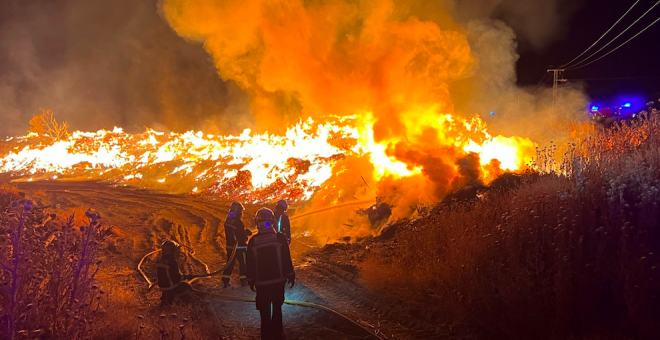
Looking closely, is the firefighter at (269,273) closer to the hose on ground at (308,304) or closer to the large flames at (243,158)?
the hose on ground at (308,304)

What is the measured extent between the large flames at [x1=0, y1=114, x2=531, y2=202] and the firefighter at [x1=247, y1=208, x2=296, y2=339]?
6.70 meters

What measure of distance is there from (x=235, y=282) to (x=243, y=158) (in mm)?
18154

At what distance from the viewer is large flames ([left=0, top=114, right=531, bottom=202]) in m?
12.2

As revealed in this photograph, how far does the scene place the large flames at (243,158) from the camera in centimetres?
1223

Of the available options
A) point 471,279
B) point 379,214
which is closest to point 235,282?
point 379,214

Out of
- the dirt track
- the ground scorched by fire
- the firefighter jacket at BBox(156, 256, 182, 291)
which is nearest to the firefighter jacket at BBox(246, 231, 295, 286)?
the dirt track

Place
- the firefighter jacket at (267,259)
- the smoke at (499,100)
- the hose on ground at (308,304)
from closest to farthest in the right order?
the firefighter jacket at (267,259), the hose on ground at (308,304), the smoke at (499,100)

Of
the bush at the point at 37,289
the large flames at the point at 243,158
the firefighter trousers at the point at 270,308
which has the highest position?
the large flames at the point at 243,158

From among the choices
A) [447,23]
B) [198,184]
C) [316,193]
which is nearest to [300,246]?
[316,193]

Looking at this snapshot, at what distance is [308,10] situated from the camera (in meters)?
13.6

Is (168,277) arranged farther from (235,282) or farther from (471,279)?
(471,279)

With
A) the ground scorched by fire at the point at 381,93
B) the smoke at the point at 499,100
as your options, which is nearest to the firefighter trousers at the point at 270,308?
the ground scorched by fire at the point at 381,93

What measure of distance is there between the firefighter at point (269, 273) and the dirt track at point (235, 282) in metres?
0.52

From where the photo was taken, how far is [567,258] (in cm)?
464
